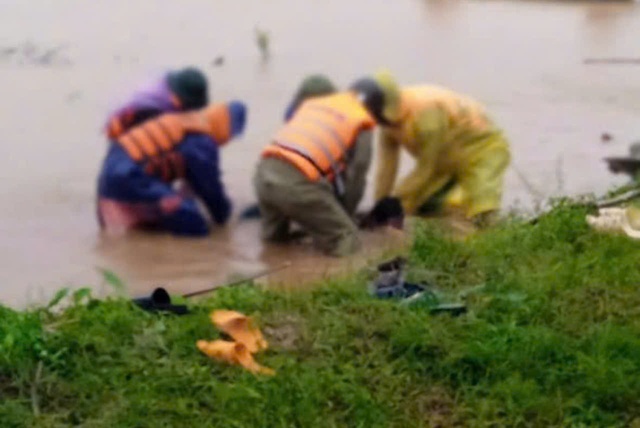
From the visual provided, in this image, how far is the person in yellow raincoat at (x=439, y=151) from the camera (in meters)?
7.42

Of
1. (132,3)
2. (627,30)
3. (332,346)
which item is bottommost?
(627,30)

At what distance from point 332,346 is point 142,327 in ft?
1.90

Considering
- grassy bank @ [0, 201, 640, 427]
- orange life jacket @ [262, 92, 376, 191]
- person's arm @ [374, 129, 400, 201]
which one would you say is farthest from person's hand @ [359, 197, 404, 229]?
grassy bank @ [0, 201, 640, 427]

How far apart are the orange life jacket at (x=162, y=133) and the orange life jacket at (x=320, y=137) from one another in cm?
58

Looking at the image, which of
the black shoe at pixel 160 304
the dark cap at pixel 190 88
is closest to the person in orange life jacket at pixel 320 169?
the dark cap at pixel 190 88

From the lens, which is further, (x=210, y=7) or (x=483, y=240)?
(x=210, y=7)

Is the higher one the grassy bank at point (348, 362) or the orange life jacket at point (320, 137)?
the grassy bank at point (348, 362)

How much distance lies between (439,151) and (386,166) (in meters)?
0.37

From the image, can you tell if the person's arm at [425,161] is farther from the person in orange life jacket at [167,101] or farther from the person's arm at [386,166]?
the person in orange life jacket at [167,101]

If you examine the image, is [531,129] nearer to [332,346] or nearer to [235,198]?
[235,198]

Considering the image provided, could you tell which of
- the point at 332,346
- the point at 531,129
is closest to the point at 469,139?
the point at 531,129

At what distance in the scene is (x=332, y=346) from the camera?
3895 mm

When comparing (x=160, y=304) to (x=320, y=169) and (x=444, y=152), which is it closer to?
(x=320, y=169)

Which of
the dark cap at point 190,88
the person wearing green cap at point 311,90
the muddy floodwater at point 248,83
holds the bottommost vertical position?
the muddy floodwater at point 248,83
